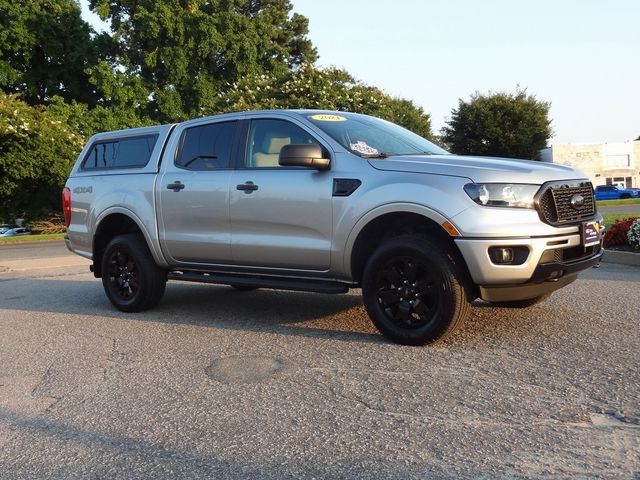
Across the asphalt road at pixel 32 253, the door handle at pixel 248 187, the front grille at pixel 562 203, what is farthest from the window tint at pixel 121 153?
the asphalt road at pixel 32 253

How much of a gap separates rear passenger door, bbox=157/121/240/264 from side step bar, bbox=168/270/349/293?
0.49 feet

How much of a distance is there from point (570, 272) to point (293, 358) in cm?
223

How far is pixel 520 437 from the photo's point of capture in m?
3.27

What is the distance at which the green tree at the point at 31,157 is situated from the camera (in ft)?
92.6

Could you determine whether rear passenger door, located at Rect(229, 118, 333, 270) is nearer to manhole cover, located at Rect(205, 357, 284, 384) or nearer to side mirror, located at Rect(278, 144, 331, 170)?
side mirror, located at Rect(278, 144, 331, 170)

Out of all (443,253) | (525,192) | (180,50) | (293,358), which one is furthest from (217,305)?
(180,50)

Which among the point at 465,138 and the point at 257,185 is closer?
the point at 257,185

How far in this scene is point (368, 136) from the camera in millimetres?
5844

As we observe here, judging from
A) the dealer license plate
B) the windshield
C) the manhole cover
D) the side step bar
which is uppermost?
the windshield

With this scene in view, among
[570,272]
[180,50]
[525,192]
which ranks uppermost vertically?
[180,50]

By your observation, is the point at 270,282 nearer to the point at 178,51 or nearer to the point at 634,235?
the point at 634,235

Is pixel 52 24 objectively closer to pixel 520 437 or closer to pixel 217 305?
pixel 217 305

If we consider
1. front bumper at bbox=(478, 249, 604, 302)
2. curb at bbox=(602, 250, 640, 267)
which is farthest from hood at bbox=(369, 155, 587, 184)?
curb at bbox=(602, 250, 640, 267)

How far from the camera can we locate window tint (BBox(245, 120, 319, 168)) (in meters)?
5.88
